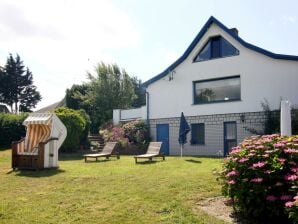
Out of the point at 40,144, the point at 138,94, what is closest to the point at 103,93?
the point at 138,94

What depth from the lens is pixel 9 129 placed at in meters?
29.4

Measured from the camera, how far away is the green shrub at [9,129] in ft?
95.5

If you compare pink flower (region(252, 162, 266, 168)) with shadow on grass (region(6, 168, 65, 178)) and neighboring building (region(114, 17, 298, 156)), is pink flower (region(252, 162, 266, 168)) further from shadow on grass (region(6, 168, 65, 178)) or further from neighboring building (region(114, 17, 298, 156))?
neighboring building (region(114, 17, 298, 156))

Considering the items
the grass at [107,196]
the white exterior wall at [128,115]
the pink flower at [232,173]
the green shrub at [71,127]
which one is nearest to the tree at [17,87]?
the white exterior wall at [128,115]

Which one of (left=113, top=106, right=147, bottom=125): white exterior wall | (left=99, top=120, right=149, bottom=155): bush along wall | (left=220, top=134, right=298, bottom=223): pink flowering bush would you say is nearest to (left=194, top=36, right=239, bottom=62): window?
(left=99, top=120, right=149, bottom=155): bush along wall

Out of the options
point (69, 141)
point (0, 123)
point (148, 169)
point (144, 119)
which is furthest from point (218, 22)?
point (0, 123)

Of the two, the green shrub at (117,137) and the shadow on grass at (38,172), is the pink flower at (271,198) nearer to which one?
the shadow on grass at (38,172)

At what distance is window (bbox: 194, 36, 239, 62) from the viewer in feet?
82.7

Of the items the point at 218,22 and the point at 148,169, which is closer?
the point at 148,169

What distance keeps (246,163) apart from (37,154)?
9.95 m

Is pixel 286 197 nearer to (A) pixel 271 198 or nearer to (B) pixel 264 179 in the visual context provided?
(A) pixel 271 198

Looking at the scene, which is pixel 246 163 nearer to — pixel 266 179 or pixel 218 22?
pixel 266 179

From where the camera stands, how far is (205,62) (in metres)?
26.0

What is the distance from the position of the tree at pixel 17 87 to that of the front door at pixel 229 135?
4818cm
